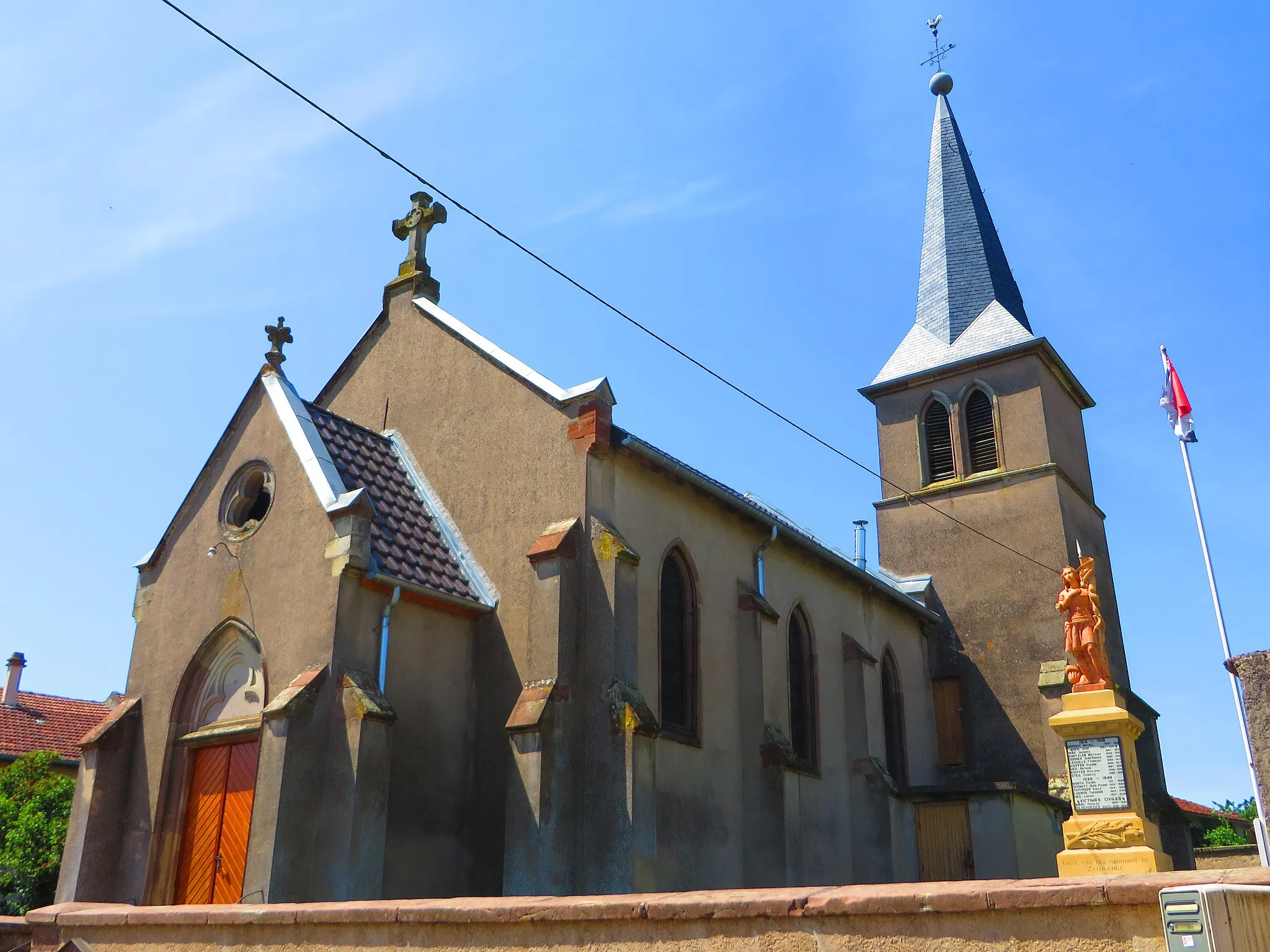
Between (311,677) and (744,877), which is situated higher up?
(311,677)

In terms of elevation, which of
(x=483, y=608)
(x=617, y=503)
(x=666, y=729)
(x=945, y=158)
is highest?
(x=945, y=158)

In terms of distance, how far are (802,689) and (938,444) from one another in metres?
10.6

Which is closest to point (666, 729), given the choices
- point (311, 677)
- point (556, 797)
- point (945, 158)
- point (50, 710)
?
point (556, 797)

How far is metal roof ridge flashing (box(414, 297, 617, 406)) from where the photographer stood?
15.3 meters

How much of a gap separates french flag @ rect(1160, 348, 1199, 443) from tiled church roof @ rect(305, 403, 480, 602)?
11.8 m

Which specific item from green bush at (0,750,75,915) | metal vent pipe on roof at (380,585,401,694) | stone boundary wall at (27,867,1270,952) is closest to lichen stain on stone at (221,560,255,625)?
metal vent pipe on roof at (380,585,401,694)

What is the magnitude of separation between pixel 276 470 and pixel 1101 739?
11067 mm

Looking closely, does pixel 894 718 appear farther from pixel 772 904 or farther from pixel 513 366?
pixel 772 904

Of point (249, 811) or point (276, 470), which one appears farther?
point (276, 470)

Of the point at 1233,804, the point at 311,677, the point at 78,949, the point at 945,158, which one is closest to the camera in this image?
the point at 78,949

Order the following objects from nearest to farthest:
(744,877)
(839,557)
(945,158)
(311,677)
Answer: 1. (311,677)
2. (744,877)
3. (839,557)
4. (945,158)

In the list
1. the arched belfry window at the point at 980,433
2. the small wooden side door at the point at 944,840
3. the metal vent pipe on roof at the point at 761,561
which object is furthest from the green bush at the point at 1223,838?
the metal vent pipe on roof at the point at 761,561

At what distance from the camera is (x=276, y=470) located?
49.8 feet

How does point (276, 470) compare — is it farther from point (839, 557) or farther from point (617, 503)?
point (839, 557)
